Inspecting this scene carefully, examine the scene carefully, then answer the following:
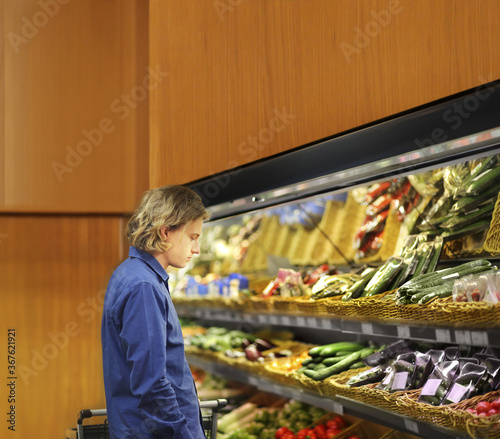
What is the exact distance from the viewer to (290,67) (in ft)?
8.02

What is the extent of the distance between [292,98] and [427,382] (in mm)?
1224

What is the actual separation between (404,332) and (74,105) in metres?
2.05

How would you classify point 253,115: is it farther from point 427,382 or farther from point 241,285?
point 241,285

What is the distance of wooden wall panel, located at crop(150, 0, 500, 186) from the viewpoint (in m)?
1.82

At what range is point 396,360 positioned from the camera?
9.12 feet

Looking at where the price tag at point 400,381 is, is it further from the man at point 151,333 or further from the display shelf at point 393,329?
the man at point 151,333

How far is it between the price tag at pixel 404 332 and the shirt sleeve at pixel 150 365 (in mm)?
897

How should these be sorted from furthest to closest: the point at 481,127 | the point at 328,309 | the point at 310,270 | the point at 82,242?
the point at 310,270
the point at 82,242
the point at 328,309
the point at 481,127

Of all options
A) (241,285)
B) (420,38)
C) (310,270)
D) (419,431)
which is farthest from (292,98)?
(241,285)

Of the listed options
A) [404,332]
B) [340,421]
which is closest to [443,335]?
[404,332]

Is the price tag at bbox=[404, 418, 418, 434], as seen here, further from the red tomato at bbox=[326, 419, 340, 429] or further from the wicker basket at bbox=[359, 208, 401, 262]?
the red tomato at bbox=[326, 419, 340, 429]

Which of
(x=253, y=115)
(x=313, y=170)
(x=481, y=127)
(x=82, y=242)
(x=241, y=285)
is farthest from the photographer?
(x=241, y=285)

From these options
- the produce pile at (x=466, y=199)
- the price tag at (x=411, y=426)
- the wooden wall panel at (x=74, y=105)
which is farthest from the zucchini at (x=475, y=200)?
the wooden wall panel at (x=74, y=105)

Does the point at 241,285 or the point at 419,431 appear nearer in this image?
the point at 419,431
